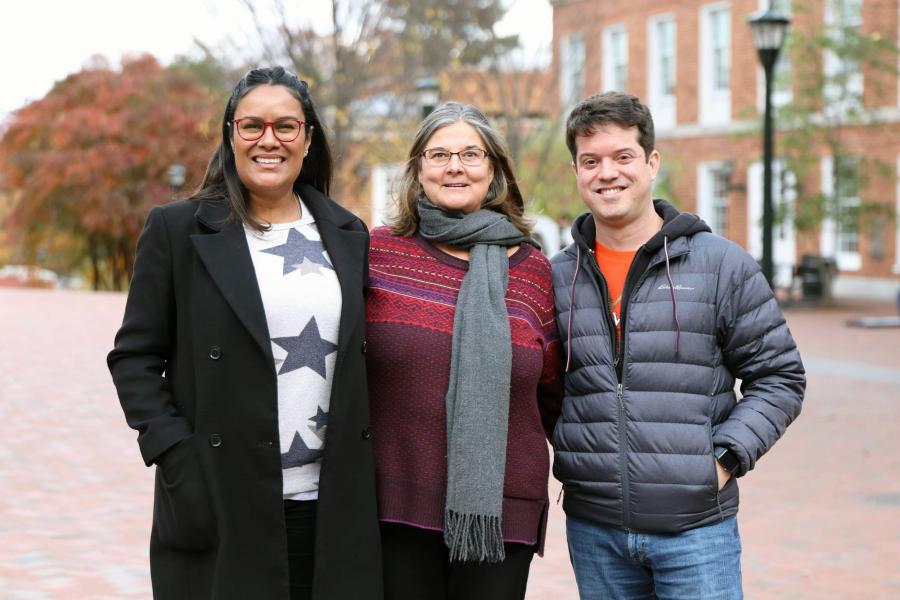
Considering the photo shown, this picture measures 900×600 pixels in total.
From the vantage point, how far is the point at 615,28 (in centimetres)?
3553

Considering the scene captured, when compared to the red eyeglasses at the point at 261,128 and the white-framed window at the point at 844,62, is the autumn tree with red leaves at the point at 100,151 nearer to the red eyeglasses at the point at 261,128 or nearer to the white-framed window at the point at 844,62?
the white-framed window at the point at 844,62

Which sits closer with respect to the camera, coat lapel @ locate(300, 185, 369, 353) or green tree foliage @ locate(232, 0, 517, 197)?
coat lapel @ locate(300, 185, 369, 353)

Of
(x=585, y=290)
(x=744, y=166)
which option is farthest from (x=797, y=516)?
(x=744, y=166)

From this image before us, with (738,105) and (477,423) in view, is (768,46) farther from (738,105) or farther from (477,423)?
(738,105)

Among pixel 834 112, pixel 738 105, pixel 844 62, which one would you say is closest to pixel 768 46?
pixel 834 112

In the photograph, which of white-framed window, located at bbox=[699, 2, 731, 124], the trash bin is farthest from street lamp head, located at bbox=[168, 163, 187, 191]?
the trash bin

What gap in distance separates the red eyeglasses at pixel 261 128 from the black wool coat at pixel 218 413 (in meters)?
0.21

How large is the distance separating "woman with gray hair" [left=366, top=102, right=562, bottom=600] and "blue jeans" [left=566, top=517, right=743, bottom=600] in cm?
19

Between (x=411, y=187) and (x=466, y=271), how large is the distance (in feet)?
1.06

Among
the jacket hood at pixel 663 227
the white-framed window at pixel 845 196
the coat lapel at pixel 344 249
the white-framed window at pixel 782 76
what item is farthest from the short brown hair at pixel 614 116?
the white-framed window at pixel 845 196

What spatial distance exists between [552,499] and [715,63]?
26818 millimetres

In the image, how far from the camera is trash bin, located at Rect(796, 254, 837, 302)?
2478 centimetres

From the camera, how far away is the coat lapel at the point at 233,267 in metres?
3.07

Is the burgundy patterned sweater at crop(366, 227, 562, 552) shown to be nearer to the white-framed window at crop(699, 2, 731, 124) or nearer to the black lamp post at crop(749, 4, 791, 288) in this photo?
the black lamp post at crop(749, 4, 791, 288)
